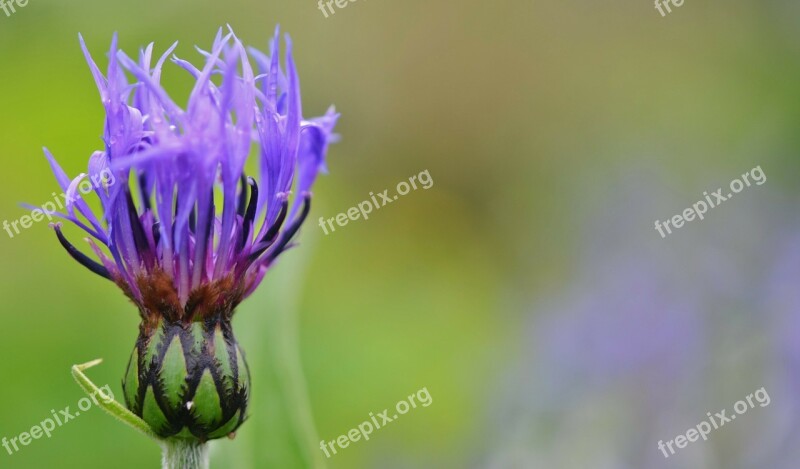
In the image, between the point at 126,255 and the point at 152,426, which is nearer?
the point at 152,426

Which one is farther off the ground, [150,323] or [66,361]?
[66,361]

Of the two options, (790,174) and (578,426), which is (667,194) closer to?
(790,174)

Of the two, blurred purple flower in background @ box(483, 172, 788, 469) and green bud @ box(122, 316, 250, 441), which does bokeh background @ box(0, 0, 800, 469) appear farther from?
→ green bud @ box(122, 316, 250, 441)

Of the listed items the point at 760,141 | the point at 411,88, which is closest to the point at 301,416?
the point at 760,141

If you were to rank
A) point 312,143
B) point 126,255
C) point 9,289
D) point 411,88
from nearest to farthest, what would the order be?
point 126,255, point 312,143, point 9,289, point 411,88

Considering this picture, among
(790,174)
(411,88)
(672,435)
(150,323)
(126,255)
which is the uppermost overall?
(411,88)

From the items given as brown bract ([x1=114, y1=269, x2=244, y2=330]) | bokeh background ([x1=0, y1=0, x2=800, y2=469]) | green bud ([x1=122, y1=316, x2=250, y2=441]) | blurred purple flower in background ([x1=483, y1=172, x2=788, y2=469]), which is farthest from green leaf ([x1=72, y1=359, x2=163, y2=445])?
blurred purple flower in background ([x1=483, y1=172, x2=788, y2=469])

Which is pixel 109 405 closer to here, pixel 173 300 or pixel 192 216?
pixel 173 300

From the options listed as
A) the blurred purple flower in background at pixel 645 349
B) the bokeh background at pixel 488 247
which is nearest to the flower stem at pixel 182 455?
the bokeh background at pixel 488 247

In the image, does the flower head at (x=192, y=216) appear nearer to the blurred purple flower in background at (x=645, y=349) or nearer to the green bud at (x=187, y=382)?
the green bud at (x=187, y=382)
